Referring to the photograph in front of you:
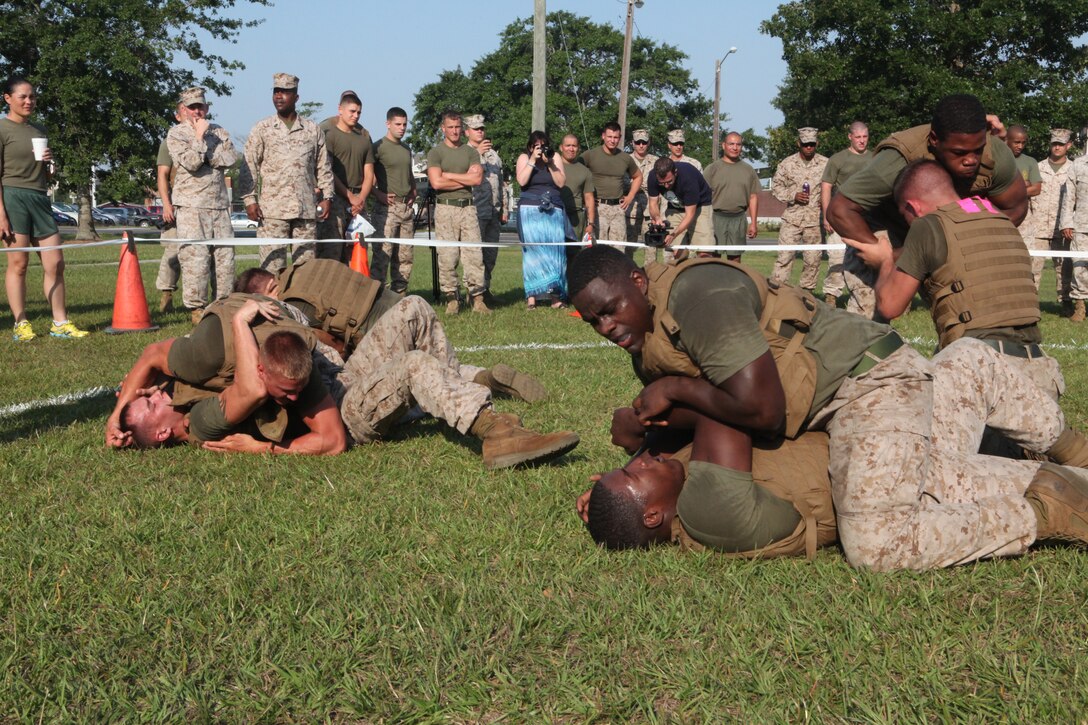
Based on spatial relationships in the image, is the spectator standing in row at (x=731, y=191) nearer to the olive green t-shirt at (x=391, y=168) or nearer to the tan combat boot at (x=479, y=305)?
the tan combat boot at (x=479, y=305)

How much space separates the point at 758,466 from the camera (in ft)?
14.1

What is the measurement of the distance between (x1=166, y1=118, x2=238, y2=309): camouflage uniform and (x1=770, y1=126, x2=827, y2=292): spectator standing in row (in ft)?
24.2

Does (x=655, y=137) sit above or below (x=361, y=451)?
above

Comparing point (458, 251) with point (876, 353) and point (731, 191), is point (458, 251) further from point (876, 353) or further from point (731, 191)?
point (876, 353)

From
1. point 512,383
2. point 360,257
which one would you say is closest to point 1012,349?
point 512,383

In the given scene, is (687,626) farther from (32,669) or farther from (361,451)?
(361,451)

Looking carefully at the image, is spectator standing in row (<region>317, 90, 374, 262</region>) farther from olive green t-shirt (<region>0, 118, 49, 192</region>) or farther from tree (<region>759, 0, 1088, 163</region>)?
tree (<region>759, 0, 1088, 163</region>)

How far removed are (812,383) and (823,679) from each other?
1345 mm

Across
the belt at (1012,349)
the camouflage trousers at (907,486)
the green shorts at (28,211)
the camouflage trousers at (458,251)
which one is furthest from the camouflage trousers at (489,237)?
the camouflage trousers at (907,486)

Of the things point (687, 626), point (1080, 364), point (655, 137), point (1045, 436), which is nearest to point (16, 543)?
point (687, 626)

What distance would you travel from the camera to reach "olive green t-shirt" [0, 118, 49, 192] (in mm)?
10445

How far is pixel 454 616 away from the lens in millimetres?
3674

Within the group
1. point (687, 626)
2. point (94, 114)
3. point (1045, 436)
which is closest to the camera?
point (687, 626)

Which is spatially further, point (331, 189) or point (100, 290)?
point (100, 290)
